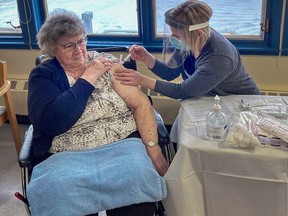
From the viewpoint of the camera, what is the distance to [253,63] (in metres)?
2.44

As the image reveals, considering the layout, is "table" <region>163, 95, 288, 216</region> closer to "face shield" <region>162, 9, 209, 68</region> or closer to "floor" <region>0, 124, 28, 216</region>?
"face shield" <region>162, 9, 209, 68</region>

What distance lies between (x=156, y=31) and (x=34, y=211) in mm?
1691

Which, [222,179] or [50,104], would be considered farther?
[50,104]

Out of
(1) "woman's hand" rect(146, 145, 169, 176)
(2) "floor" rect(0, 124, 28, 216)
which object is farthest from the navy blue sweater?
(2) "floor" rect(0, 124, 28, 216)

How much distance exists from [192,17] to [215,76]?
11.5 inches

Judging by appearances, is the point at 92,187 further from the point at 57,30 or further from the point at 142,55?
the point at 142,55

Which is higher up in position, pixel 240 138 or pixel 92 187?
pixel 240 138

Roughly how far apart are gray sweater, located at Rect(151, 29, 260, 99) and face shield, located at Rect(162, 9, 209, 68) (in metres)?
0.07

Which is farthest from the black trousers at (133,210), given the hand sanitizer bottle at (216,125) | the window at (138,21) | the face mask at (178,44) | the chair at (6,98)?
the window at (138,21)

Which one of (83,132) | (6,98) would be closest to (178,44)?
(83,132)

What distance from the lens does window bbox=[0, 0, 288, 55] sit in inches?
94.3

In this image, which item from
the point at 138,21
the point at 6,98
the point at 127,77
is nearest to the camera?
the point at 127,77

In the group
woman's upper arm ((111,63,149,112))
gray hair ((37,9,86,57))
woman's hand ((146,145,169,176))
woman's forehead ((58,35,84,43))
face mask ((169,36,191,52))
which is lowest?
woman's hand ((146,145,169,176))

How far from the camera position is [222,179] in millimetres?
1371
